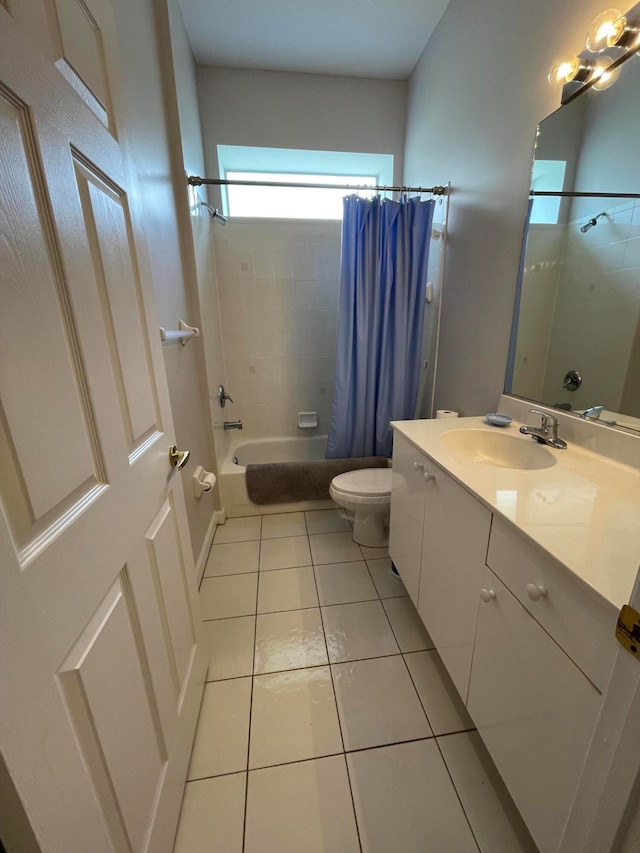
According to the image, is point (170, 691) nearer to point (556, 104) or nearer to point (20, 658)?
point (20, 658)

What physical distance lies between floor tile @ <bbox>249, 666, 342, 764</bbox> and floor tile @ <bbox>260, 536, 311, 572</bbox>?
0.61 meters

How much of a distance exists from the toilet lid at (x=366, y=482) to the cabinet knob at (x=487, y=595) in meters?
0.97

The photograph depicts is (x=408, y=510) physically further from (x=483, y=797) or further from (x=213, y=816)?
(x=213, y=816)

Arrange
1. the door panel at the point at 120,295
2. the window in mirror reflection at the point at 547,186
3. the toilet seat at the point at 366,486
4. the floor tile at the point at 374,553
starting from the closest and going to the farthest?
the door panel at the point at 120,295 < the window in mirror reflection at the point at 547,186 < the toilet seat at the point at 366,486 < the floor tile at the point at 374,553

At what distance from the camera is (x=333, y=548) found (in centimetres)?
201

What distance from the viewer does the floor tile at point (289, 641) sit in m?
1.34

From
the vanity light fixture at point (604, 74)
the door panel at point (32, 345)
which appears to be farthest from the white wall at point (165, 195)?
the vanity light fixture at point (604, 74)

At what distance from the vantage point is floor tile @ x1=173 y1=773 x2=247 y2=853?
2.86 feet

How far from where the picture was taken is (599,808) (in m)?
0.45

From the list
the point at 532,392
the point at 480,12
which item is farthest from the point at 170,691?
the point at 480,12

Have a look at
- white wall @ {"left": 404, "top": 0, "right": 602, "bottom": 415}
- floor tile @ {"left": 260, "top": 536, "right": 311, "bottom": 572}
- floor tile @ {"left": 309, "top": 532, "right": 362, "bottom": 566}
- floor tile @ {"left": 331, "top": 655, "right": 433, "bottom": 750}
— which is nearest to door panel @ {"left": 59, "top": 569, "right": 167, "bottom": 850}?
floor tile @ {"left": 331, "top": 655, "right": 433, "bottom": 750}

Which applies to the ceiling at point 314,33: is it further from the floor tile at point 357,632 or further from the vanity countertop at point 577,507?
the floor tile at point 357,632

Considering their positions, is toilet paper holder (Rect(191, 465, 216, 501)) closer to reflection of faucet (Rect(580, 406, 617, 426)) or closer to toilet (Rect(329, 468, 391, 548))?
toilet (Rect(329, 468, 391, 548))

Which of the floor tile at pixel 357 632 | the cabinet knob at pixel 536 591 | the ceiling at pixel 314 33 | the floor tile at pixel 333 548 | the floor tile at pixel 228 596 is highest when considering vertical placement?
the ceiling at pixel 314 33
